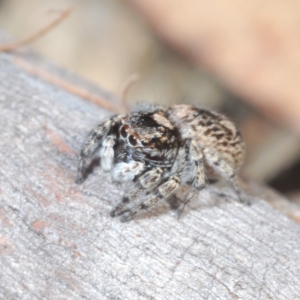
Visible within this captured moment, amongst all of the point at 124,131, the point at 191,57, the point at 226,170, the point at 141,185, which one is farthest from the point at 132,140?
the point at 191,57

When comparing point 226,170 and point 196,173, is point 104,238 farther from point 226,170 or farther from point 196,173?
point 226,170

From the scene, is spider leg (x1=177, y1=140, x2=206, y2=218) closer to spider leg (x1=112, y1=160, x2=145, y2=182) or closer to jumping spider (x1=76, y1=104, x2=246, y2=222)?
jumping spider (x1=76, y1=104, x2=246, y2=222)

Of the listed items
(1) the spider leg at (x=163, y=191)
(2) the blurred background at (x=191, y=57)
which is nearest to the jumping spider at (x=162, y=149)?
(1) the spider leg at (x=163, y=191)

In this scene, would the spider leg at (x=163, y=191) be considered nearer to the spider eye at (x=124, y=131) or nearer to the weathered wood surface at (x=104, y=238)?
the weathered wood surface at (x=104, y=238)

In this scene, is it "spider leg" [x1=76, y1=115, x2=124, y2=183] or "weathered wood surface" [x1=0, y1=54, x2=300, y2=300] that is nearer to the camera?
"weathered wood surface" [x1=0, y1=54, x2=300, y2=300]

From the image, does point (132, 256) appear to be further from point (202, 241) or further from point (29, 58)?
point (29, 58)

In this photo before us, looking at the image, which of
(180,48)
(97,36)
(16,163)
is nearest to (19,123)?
(16,163)

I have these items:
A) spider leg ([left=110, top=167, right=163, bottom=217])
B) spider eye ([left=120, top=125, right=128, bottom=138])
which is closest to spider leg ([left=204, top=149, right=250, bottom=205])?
spider leg ([left=110, top=167, right=163, bottom=217])
